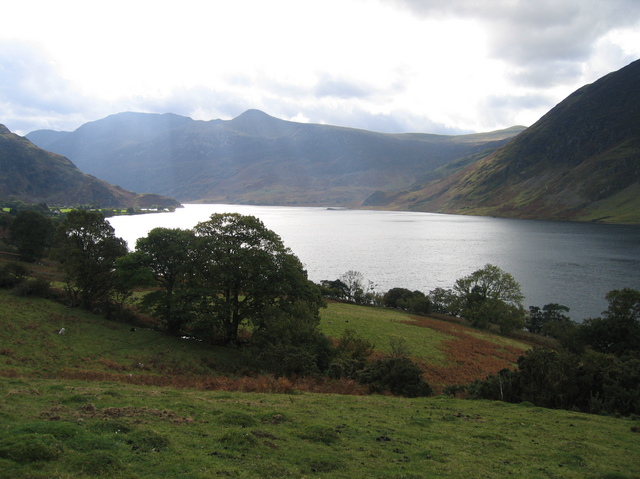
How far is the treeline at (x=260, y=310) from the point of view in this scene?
21.8 m

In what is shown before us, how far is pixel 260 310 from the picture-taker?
3484cm

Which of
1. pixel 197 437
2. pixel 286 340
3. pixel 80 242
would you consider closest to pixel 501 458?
pixel 197 437

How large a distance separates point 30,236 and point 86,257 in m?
39.3

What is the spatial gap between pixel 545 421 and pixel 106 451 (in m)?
16.9

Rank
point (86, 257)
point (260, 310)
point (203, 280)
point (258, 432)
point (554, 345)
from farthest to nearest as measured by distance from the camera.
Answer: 1. point (554, 345)
2. point (86, 257)
3. point (203, 280)
4. point (260, 310)
5. point (258, 432)

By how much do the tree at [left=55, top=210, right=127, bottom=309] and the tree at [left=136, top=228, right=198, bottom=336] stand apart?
3552 mm

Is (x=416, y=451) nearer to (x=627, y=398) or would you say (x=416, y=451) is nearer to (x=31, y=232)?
(x=627, y=398)

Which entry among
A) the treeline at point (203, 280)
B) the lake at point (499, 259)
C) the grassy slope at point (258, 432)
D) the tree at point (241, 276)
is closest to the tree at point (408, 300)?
the lake at point (499, 259)

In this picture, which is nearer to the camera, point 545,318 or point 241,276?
point 241,276

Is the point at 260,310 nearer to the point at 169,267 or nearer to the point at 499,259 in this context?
the point at 169,267

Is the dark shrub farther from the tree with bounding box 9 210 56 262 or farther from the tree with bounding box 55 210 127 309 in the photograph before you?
the tree with bounding box 9 210 56 262

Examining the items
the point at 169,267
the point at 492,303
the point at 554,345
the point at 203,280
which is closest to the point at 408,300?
the point at 492,303

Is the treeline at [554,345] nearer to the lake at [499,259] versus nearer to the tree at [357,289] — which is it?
the tree at [357,289]

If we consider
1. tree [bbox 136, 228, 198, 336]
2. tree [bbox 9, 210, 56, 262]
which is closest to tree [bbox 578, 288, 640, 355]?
tree [bbox 136, 228, 198, 336]
